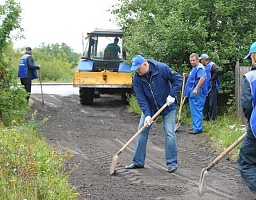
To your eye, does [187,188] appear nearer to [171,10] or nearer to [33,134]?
[33,134]

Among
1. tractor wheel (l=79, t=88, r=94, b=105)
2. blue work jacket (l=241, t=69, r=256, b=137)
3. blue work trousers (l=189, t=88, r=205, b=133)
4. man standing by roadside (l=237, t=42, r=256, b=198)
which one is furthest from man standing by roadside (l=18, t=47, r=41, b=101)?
blue work jacket (l=241, t=69, r=256, b=137)

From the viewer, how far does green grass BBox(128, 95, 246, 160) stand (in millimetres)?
9703

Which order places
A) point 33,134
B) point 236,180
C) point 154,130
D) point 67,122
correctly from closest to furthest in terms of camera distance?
point 236,180
point 33,134
point 154,130
point 67,122

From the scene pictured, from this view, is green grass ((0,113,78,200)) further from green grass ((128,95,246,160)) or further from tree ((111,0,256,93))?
tree ((111,0,256,93))

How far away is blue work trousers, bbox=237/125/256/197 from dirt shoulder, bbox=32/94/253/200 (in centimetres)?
76

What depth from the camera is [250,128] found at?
5426 mm

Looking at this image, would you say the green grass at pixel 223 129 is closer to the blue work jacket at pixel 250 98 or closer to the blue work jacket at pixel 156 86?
the blue work jacket at pixel 156 86

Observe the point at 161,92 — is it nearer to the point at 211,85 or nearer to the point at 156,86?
the point at 156,86

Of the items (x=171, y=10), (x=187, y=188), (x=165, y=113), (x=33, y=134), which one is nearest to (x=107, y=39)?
(x=171, y=10)

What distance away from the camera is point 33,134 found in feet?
31.3

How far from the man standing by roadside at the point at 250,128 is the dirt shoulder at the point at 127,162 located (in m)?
0.79

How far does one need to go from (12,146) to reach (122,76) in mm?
9708

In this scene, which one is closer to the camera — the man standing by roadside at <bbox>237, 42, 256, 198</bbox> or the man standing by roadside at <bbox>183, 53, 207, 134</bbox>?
the man standing by roadside at <bbox>237, 42, 256, 198</bbox>

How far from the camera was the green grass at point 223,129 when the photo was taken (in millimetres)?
9703
